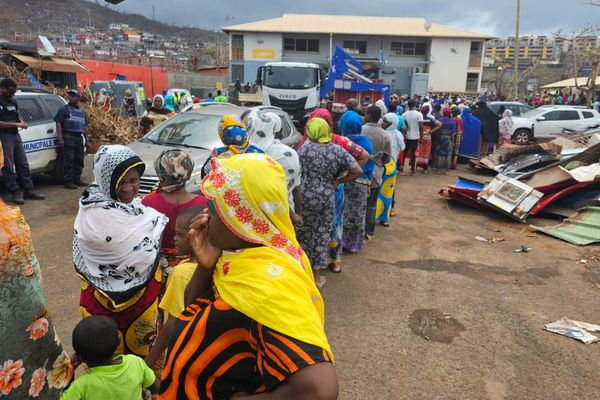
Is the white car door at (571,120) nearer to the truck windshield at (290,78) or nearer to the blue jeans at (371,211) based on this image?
the truck windshield at (290,78)

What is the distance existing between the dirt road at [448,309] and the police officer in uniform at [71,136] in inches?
40.4

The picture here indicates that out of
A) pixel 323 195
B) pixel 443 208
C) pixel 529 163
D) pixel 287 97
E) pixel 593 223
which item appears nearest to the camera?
pixel 323 195

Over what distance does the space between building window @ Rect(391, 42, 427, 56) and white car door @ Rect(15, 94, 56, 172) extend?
36.2 meters

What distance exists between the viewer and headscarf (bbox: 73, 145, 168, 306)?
2350 mm

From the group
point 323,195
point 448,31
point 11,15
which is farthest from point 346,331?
point 11,15

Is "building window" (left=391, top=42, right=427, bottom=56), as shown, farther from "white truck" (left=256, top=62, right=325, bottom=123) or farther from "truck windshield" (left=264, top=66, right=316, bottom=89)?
"truck windshield" (left=264, top=66, right=316, bottom=89)

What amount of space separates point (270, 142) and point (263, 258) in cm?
282

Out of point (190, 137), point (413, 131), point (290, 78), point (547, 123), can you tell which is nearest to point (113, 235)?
point (190, 137)

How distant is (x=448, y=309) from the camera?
446 cm

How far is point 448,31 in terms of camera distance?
39.8 metres

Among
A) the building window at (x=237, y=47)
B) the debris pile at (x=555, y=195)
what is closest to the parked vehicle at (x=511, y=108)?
the debris pile at (x=555, y=195)

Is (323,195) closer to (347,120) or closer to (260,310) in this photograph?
(347,120)

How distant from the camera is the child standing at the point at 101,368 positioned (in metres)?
1.87

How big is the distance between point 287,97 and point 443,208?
32.7 feet
